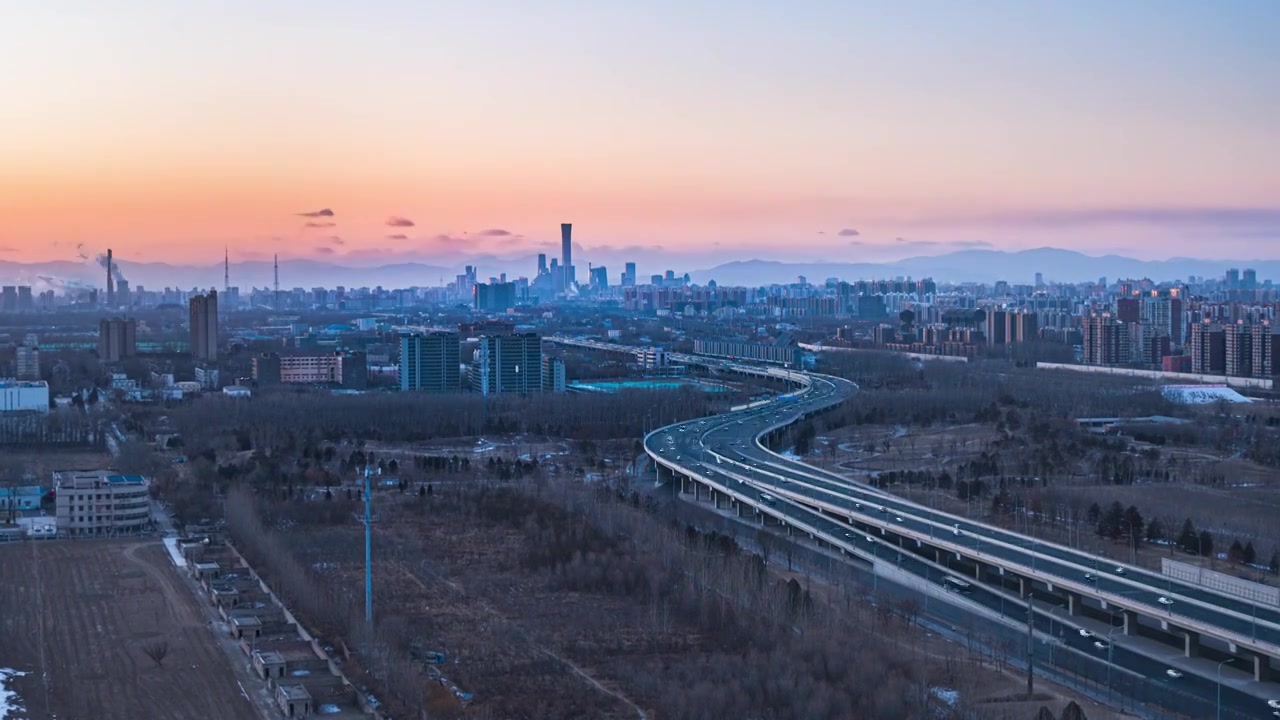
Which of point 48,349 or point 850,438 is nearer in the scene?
point 850,438

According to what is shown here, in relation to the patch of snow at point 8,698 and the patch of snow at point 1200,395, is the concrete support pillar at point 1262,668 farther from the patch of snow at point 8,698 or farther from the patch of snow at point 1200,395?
the patch of snow at point 1200,395

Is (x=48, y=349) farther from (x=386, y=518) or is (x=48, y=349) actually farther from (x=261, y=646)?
(x=261, y=646)

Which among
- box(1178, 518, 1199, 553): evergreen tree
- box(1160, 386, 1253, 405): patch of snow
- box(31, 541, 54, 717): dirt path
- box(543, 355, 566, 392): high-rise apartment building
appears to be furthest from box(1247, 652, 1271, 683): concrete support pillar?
box(543, 355, 566, 392): high-rise apartment building

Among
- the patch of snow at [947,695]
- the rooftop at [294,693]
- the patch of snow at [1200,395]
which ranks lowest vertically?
the patch of snow at [947,695]

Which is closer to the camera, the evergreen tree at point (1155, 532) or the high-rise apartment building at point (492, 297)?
the evergreen tree at point (1155, 532)

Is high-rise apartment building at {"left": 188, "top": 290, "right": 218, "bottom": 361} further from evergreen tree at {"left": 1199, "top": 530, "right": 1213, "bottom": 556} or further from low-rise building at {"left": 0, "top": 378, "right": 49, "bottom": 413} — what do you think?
evergreen tree at {"left": 1199, "top": 530, "right": 1213, "bottom": 556}

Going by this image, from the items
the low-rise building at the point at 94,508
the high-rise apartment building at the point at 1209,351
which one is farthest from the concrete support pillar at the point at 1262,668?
the high-rise apartment building at the point at 1209,351

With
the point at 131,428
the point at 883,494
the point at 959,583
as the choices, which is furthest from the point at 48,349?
the point at 959,583
